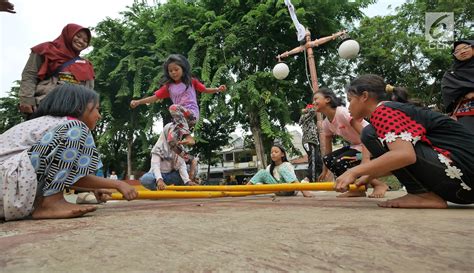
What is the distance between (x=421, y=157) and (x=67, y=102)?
185 cm

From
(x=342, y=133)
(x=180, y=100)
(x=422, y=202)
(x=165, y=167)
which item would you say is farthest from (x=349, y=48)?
(x=422, y=202)

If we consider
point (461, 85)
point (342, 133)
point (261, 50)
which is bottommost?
point (342, 133)

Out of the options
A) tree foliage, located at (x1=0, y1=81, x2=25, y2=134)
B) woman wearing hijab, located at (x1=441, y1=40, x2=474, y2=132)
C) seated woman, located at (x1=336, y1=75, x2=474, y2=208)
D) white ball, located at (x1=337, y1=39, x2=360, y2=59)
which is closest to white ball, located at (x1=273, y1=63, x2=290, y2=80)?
white ball, located at (x1=337, y1=39, x2=360, y2=59)

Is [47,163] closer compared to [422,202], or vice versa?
[47,163]

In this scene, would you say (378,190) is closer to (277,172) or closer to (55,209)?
(277,172)

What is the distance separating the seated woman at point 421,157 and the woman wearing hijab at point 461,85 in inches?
28.4

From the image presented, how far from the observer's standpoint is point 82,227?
1.39 m

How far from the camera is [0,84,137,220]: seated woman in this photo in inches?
64.1

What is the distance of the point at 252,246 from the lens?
3.15ft

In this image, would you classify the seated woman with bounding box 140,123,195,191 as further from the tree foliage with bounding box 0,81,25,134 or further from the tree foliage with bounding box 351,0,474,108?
the tree foliage with bounding box 0,81,25,134

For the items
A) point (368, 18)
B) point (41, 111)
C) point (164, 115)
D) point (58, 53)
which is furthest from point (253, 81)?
point (41, 111)

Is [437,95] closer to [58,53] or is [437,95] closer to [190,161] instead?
[190,161]

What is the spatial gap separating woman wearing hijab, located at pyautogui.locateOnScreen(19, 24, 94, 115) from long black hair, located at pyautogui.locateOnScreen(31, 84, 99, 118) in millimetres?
880

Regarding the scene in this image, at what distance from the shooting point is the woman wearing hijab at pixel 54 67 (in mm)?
2668
